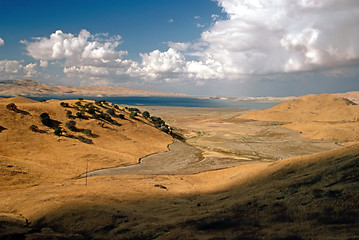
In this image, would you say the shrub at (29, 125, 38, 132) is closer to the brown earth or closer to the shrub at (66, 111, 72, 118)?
the brown earth

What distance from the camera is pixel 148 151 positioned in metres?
39.7

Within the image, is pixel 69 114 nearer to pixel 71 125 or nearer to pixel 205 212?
pixel 71 125

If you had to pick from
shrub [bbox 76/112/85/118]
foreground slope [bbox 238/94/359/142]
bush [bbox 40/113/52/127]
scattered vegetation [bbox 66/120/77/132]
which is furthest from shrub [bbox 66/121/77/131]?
foreground slope [bbox 238/94/359/142]

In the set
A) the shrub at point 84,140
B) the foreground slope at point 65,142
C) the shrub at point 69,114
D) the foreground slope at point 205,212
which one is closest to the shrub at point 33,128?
the foreground slope at point 65,142

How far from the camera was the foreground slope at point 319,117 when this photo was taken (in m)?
58.2

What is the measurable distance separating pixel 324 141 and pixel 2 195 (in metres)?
60.2

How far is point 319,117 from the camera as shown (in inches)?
3895

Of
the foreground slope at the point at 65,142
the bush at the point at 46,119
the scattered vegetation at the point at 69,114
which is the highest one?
the scattered vegetation at the point at 69,114

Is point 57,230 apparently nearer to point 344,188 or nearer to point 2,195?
point 2,195

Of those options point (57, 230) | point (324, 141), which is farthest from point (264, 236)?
point (324, 141)

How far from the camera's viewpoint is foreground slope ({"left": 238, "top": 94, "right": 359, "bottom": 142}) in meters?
58.2

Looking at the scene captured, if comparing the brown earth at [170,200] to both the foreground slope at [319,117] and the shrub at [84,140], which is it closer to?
the shrub at [84,140]

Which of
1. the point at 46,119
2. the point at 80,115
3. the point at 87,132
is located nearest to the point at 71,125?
the point at 87,132

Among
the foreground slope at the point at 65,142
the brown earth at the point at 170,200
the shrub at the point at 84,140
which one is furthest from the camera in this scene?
the shrub at the point at 84,140
